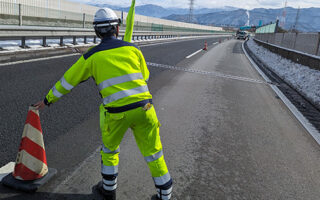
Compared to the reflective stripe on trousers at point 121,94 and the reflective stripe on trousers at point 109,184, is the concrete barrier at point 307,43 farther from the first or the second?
the reflective stripe on trousers at point 109,184

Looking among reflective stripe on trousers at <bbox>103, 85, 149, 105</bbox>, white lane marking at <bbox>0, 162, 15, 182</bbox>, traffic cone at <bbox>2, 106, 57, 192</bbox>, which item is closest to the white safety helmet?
reflective stripe on trousers at <bbox>103, 85, 149, 105</bbox>

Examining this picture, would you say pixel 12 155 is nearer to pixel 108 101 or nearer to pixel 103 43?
pixel 108 101

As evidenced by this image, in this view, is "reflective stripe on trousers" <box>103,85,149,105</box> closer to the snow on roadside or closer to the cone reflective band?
the cone reflective band

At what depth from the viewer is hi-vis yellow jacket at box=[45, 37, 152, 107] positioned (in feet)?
8.22

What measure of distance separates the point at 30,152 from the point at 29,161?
102 millimetres

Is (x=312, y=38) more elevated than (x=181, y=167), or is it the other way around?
(x=312, y=38)

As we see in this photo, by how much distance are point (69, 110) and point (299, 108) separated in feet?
18.6

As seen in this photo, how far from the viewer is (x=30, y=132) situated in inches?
120

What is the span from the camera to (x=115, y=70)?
98.7 inches

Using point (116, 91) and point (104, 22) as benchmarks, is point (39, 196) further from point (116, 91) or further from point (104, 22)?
point (104, 22)

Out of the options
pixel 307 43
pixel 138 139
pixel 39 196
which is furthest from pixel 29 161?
pixel 307 43

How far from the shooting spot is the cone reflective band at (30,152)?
303 centimetres

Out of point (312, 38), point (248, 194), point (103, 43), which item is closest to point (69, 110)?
point (103, 43)

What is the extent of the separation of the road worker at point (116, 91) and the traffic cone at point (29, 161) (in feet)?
1.63
